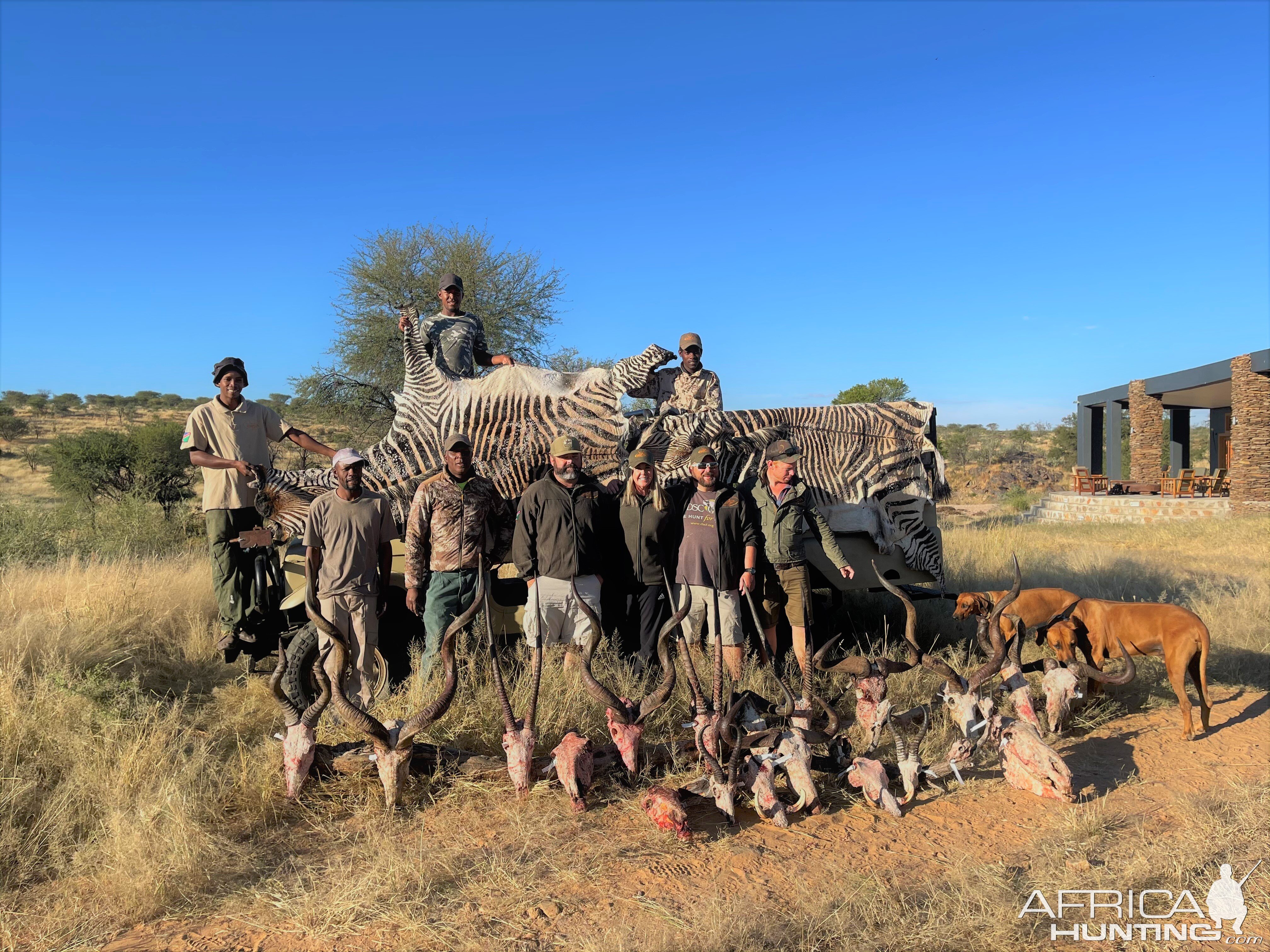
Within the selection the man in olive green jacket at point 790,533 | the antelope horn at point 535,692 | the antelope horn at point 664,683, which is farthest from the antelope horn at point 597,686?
the man in olive green jacket at point 790,533

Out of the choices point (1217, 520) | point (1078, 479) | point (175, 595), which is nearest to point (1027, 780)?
point (175, 595)

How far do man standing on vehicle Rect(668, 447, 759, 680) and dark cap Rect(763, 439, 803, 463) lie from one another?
1.46 feet

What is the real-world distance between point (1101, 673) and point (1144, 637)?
0.52m

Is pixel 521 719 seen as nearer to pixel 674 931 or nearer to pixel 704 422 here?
pixel 674 931

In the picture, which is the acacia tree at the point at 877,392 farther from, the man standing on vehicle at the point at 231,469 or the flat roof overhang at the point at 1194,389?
the man standing on vehicle at the point at 231,469

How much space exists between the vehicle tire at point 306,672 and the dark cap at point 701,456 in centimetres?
260

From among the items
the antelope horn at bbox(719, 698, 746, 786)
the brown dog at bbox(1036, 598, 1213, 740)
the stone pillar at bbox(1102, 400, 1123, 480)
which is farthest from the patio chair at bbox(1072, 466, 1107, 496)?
the antelope horn at bbox(719, 698, 746, 786)

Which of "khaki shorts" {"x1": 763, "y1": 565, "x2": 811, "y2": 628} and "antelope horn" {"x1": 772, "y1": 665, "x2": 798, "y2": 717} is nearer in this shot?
"antelope horn" {"x1": 772, "y1": 665, "x2": 798, "y2": 717}

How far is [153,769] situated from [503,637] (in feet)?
8.03

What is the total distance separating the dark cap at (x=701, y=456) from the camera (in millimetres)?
5598

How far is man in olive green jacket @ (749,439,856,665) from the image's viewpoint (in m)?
5.92

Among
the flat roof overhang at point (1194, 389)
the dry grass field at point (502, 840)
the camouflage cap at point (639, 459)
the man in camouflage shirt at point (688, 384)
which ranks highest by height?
the flat roof overhang at point (1194, 389)

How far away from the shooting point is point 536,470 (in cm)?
608

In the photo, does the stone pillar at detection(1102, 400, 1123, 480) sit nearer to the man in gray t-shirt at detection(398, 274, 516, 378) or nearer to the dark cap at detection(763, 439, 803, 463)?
the dark cap at detection(763, 439, 803, 463)
